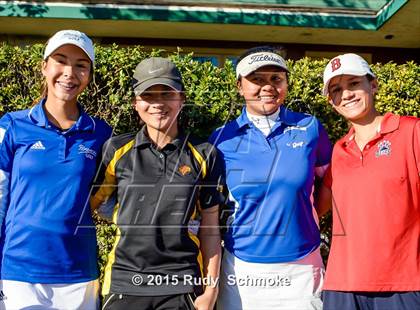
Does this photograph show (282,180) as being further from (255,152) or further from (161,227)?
(161,227)

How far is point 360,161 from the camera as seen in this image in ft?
11.0

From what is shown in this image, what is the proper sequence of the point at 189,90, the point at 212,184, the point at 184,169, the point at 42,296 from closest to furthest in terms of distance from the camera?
the point at 42,296
the point at 184,169
the point at 212,184
the point at 189,90

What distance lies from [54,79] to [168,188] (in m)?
1.01

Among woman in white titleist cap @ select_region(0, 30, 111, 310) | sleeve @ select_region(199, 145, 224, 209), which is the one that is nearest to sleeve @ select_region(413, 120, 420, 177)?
sleeve @ select_region(199, 145, 224, 209)

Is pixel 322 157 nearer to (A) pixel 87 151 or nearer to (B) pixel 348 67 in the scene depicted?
(B) pixel 348 67

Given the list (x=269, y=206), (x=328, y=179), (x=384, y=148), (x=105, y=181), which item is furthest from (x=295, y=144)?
(x=105, y=181)

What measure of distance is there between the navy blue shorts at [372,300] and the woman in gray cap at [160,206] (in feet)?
2.30

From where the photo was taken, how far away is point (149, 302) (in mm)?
3137

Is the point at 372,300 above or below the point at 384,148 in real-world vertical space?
below

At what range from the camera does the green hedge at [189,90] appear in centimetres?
446

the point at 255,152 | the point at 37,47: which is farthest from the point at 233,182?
the point at 37,47

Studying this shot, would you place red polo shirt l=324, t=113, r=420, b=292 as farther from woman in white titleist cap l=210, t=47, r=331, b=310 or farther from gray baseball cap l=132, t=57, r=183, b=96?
gray baseball cap l=132, t=57, r=183, b=96

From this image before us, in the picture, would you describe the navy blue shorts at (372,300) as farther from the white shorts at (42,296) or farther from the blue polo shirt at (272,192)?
the white shorts at (42,296)

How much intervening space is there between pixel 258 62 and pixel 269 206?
3.04 ft
